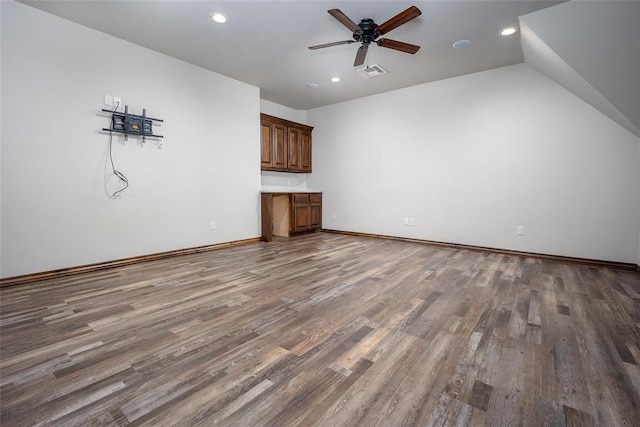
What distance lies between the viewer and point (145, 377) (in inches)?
58.1

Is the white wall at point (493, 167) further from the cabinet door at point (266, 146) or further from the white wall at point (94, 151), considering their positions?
the white wall at point (94, 151)

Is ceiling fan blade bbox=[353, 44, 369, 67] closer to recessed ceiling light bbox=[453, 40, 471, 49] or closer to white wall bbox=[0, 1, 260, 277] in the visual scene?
recessed ceiling light bbox=[453, 40, 471, 49]

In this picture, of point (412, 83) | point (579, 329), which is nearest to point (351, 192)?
point (412, 83)

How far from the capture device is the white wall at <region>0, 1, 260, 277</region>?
2.89 metres

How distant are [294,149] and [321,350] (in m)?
5.14

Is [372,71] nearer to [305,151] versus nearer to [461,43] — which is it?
[461,43]

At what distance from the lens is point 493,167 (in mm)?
4453

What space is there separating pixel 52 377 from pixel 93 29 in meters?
3.75

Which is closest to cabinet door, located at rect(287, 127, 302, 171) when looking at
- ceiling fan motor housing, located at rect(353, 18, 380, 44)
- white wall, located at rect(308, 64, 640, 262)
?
white wall, located at rect(308, 64, 640, 262)

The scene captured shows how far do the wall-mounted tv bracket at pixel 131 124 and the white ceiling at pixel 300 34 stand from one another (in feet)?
3.07

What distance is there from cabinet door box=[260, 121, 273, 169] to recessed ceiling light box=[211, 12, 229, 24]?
245cm

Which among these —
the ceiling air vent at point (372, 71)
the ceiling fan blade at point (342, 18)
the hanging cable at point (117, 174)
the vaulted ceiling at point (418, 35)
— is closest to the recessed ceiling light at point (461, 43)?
the vaulted ceiling at point (418, 35)

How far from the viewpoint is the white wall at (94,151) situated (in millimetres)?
2891

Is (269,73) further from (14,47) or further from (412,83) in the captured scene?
(14,47)
